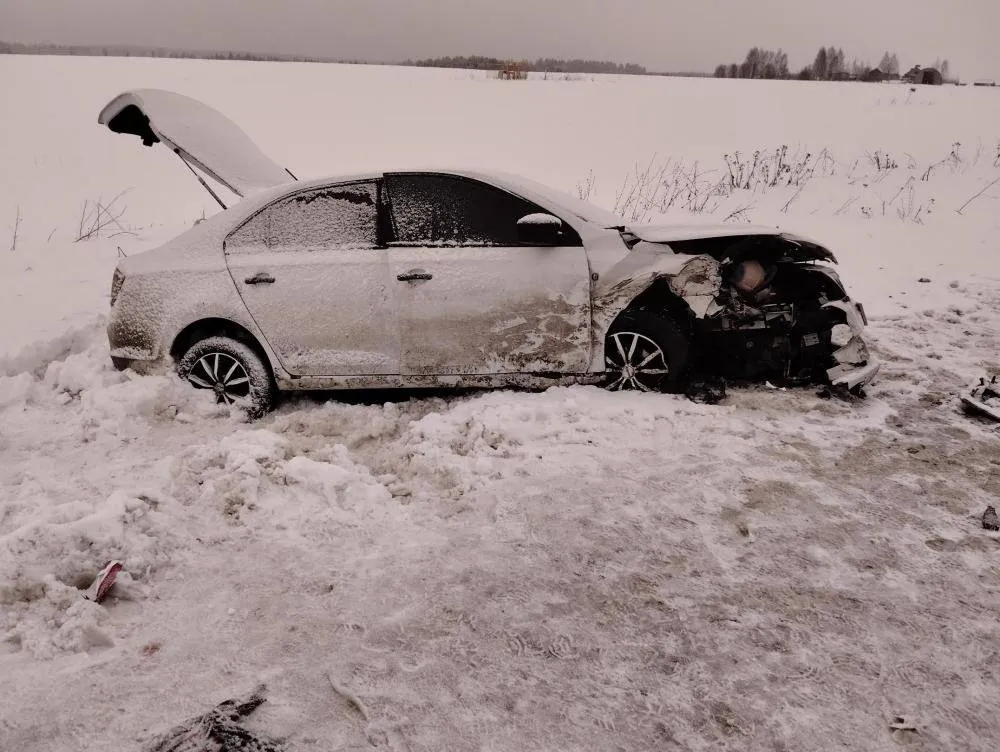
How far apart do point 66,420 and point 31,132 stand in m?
16.2

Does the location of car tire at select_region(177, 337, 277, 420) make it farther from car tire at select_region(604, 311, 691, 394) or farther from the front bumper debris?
the front bumper debris

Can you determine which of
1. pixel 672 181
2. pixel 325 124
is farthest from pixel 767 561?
pixel 325 124

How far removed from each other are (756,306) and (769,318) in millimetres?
133

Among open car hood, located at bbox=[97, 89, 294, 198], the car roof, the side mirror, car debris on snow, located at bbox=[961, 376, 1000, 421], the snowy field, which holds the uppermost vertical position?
open car hood, located at bbox=[97, 89, 294, 198]

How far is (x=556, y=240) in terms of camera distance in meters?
4.65

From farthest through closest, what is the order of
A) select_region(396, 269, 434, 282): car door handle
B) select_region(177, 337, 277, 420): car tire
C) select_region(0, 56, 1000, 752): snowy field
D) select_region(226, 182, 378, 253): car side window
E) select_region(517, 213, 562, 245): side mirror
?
select_region(177, 337, 277, 420): car tire < select_region(226, 182, 378, 253): car side window < select_region(396, 269, 434, 282): car door handle < select_region(517, 213, 562, 245): side mirror < select_region(0, 56, 1000, 752): snowy field

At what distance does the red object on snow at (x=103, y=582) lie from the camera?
2955 millimetres

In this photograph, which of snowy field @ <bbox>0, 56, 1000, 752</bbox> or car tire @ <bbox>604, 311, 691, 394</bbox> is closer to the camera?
snowy field @ <bbox>0, 56, 1000, 752</bbox>

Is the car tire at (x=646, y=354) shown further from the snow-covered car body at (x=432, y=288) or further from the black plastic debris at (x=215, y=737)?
the black plastic debris at (x=215, y=737)

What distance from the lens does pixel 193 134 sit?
5395 millimetres

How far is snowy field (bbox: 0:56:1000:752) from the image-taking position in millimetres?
2453

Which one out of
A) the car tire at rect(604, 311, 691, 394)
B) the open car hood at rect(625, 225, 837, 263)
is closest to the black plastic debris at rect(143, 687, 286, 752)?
the car tire at rect(604, 311, 691, 394)

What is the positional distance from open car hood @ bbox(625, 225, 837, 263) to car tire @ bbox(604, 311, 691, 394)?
0.58 meters

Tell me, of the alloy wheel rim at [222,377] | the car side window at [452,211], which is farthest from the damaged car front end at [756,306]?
the alloy wheel rim at [222,377]
